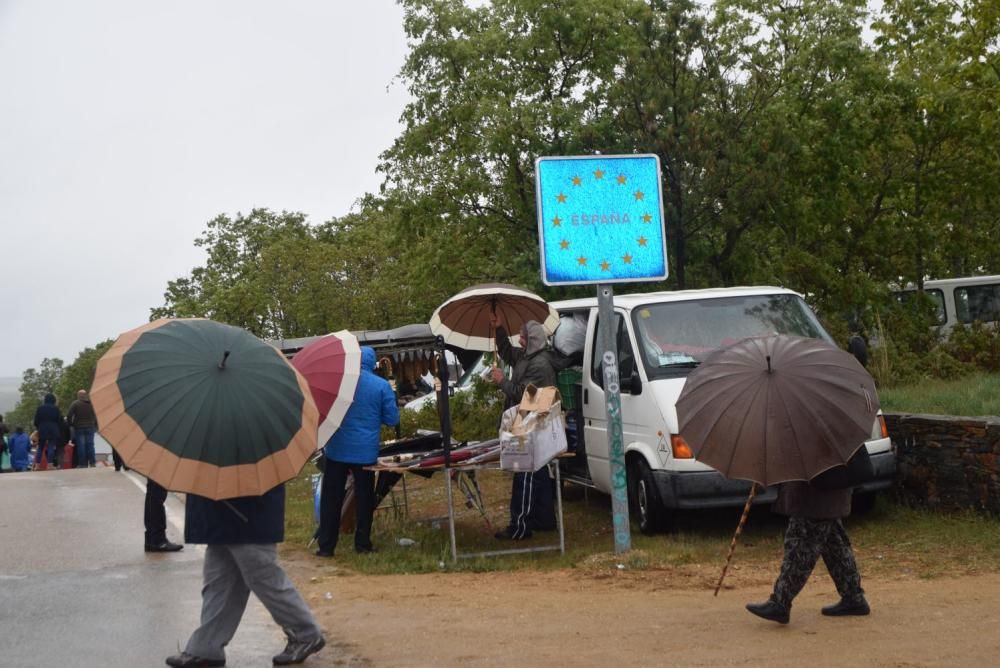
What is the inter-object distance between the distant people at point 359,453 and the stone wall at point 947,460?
4.49m

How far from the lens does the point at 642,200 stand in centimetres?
1053

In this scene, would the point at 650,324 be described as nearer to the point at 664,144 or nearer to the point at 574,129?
the point at 664,144

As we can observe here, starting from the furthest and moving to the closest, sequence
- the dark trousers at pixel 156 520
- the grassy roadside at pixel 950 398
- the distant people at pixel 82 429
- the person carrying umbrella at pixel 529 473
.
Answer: the distant people at pixel 82 429, the grassy roadside at pixel 950 398, the person carrying umbrella at pixel 529 473, the dark trousers at pixel 156 520

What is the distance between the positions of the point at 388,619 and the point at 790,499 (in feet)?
8.47

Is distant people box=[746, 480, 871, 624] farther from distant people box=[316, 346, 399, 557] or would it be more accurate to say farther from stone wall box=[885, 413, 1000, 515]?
distant people box=[316, 346, 399, 557]

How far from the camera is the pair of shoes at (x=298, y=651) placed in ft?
22.3

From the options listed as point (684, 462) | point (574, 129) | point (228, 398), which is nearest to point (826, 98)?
point (574, 129)

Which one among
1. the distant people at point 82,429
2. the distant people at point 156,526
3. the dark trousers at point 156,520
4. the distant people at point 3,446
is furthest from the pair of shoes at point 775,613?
the distant people at point 3,446

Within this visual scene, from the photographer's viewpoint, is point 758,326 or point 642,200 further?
point 758,326

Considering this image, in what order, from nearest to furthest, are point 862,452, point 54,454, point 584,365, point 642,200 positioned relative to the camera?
1. point 862,452
2. point 642,200
3. point 584,365
4. point 54,454

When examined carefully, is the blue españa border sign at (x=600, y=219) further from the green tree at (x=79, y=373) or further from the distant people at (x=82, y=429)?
the green tree at (x=79, y=373)

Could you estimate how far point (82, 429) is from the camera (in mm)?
29375

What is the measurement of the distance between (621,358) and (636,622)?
430cm

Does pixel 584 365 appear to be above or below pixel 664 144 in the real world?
below
